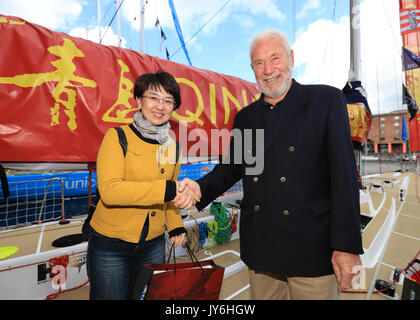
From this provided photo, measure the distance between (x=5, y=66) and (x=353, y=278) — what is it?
275 centimetres

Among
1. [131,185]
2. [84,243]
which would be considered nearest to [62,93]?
[131,185]

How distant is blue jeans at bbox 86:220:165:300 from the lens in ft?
4.79

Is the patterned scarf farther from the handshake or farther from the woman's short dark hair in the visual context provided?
the handshake

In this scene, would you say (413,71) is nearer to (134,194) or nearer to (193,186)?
(193,186)

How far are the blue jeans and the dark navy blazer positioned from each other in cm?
89

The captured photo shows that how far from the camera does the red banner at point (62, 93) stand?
1562 mm

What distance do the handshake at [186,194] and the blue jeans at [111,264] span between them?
320 mm

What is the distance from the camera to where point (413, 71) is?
342cm

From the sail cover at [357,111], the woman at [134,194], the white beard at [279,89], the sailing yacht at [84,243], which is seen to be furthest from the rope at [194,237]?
the sail cover at [357,111]

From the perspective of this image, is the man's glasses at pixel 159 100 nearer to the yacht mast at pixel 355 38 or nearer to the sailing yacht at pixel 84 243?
the sailing yacht at pixel 84 243

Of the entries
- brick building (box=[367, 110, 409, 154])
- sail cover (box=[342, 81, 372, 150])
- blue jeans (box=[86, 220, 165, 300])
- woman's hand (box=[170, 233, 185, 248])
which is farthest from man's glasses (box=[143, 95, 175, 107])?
brick building (box=[367, 110, 409, 154])

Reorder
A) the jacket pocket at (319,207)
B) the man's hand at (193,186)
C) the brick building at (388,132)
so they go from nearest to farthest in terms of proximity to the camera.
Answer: the jacket pocket at (319,207) → the man's hand at (193,186) → the brick building at (388,132)

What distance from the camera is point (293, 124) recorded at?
1376 mm
